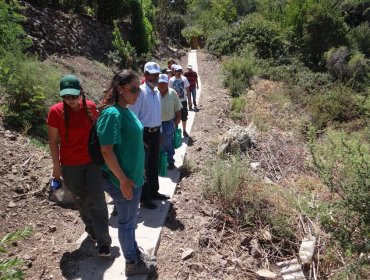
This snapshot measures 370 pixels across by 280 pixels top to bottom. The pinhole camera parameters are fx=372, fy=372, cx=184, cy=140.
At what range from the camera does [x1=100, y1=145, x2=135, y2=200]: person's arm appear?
9.73ft

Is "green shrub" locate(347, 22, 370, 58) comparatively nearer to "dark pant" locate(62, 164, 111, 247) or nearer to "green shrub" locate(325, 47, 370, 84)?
"green shrub" locate(325, 47, 370, 84)

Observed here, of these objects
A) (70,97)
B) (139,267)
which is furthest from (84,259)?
(70,97)

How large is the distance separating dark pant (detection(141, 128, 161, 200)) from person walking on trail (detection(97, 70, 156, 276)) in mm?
1472

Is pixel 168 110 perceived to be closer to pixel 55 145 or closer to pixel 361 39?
pixel 55 145

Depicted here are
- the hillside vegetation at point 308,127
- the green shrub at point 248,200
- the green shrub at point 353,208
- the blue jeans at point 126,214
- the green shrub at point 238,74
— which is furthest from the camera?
the green shrub at point 238,74

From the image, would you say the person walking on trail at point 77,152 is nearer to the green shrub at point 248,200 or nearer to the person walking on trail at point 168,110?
the green shrub at point 248,200

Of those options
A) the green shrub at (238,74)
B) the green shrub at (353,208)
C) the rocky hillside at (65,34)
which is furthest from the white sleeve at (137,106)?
the green shrub at (238,74)

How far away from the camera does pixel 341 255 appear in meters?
4.03

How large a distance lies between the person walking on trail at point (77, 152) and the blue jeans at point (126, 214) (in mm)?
390

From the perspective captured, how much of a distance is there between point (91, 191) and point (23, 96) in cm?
337

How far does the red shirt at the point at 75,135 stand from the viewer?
3.57 m

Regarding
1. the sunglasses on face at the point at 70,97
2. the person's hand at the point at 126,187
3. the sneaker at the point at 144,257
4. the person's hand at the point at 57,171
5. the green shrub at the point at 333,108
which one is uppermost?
the sunglasses on face at the point at 70,97

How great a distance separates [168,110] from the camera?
5.95 metres

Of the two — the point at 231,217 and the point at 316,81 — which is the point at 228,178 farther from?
the point at 316,81
